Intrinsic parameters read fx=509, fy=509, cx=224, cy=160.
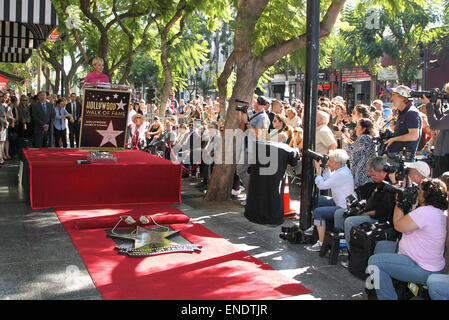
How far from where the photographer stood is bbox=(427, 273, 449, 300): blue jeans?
418 centimetres

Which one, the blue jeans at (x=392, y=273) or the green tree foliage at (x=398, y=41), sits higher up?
the green tree foliage at (x=398, y=41)

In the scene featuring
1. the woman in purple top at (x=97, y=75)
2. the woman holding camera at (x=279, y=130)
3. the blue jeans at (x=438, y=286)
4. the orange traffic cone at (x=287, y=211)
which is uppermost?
the woman in purple top at (x=97, y=75)

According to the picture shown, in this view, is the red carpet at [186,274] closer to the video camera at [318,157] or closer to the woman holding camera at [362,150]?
the video camera at [318,157]

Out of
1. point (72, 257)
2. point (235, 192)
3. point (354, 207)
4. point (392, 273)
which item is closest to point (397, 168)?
point (354, 207)

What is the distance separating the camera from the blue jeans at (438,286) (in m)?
4.18

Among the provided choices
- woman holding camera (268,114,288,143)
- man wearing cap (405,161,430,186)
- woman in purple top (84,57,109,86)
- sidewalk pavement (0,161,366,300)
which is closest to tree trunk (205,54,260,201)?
sidewalk pavement (0,161,366,300)

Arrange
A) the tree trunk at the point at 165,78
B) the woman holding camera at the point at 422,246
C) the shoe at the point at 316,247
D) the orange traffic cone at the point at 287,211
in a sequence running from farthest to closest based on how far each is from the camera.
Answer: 1. the tree trunk at the point at 165,78
2. the orange traffic cone at the point at 287,211
3. the shoe at the point at 316,247
4. the woman holding camera at the point at 422,246

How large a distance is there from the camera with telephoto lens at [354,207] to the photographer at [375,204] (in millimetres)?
12

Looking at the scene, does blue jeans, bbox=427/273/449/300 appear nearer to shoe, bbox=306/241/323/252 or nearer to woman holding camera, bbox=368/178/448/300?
woman holding camera, bbox=368/178/448/300

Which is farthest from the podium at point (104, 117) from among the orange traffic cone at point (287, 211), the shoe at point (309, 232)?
the shoe at point (309, 232)

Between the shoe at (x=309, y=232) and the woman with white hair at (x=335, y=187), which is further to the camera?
the shoe at (x=309, y=232)

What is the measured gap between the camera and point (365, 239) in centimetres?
543

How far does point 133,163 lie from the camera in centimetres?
924
